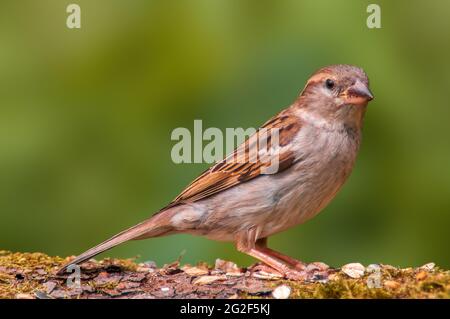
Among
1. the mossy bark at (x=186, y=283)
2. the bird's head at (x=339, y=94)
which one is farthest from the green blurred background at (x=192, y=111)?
the mossy bark at (x=186, y=283)

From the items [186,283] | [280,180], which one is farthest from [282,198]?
[186,283]

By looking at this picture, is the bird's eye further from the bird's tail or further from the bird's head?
the bird's tail

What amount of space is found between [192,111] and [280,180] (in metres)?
1.12

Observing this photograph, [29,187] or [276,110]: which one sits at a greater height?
[276,110]

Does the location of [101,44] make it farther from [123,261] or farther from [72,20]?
[123,261]

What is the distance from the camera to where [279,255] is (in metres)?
5.87

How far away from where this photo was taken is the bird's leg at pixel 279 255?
5762 millimetres

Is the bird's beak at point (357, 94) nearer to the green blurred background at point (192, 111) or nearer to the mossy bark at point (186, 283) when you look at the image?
the green blurred background at point (192, 111)

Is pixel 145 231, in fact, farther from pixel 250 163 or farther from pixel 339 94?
pixel 339 94

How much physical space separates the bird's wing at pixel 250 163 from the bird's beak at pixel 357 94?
0.37 m

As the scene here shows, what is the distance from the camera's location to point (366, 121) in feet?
21.4
